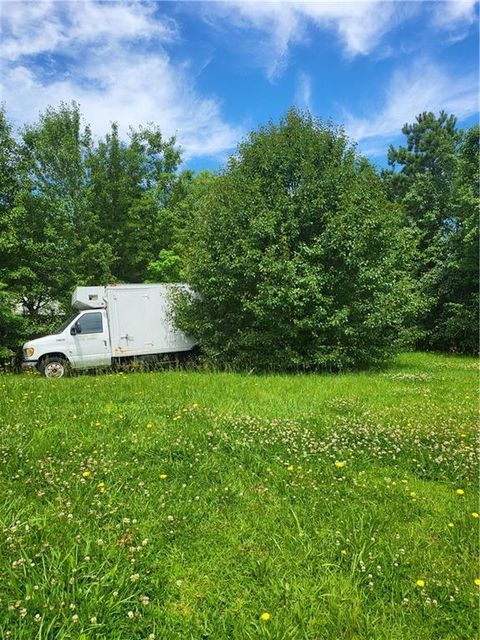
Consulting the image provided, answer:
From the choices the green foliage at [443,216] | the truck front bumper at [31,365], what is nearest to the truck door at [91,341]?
the truck front bumper at [31,365]

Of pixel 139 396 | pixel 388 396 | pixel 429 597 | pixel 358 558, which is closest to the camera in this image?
pixel 429 597

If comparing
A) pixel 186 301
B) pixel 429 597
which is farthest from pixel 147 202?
pixel 429 597

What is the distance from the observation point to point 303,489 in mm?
3918

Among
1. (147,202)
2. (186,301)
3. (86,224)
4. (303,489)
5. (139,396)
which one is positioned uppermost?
(147,202)

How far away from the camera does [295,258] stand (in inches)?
456

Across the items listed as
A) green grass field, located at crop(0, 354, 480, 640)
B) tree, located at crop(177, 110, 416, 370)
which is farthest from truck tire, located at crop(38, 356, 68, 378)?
green grass field, located at crop(0, 354, 480, 640)

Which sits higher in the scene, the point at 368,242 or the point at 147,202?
the point at 147,202

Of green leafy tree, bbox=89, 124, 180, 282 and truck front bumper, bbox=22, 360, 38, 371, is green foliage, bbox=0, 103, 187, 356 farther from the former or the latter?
truck front bumper, bbox=22, 360, 38, 371

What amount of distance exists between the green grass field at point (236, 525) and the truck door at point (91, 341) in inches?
309

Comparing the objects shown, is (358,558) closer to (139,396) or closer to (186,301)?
(139,396)

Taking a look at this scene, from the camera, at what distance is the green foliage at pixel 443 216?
63.3 feet

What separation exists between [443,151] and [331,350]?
59.0 ft

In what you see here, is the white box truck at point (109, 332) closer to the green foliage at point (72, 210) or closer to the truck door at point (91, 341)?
the truck door at point (91, 341)

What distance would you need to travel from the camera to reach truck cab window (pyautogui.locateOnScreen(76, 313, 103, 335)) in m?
13.9
